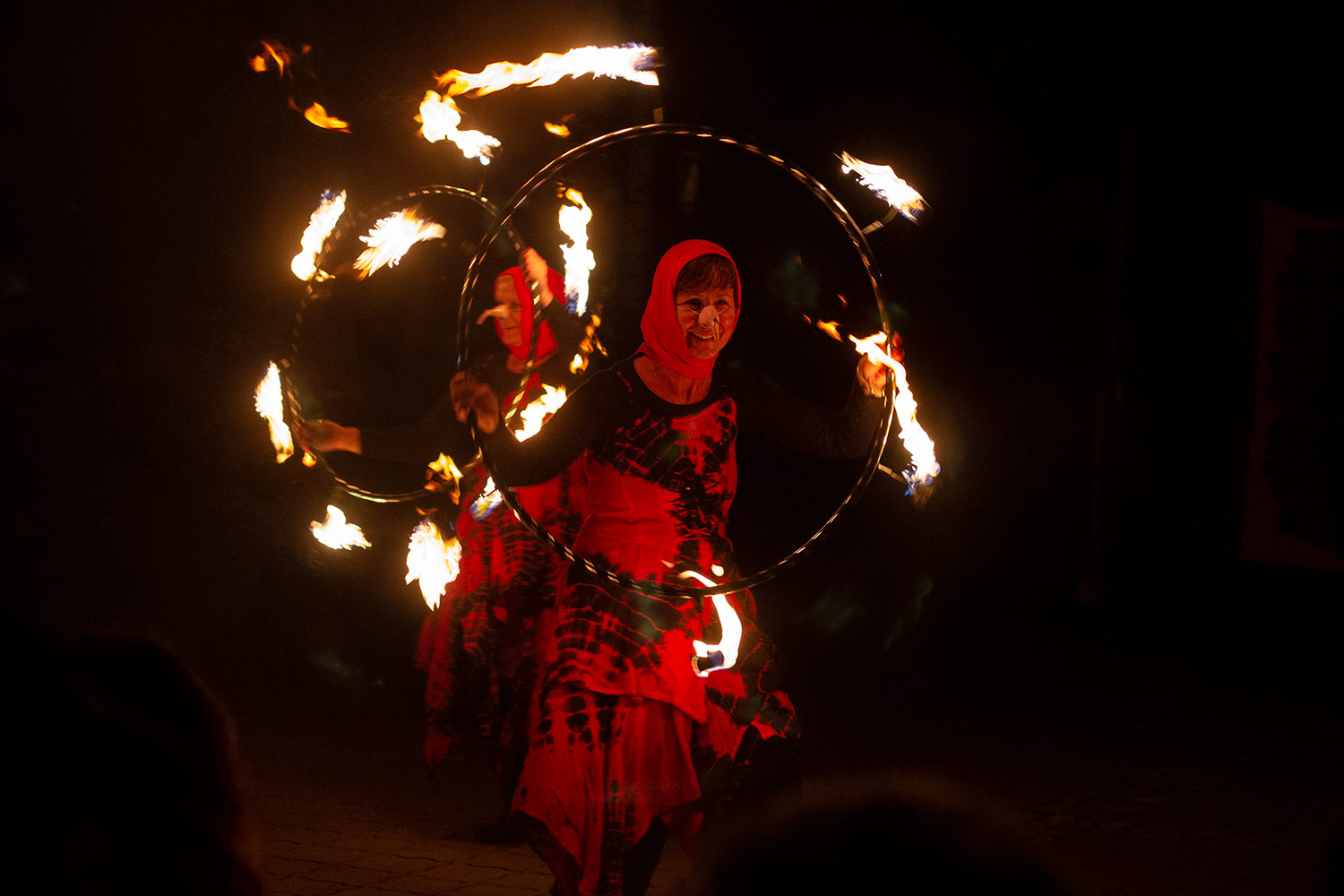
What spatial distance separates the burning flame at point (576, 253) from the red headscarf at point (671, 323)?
3.78 ft

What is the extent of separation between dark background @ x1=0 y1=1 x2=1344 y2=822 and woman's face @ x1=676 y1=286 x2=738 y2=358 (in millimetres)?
2943

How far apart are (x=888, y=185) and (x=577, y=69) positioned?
1.10 m

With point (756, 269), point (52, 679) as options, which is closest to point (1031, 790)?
point (756, 269)

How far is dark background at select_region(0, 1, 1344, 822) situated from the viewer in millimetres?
6855

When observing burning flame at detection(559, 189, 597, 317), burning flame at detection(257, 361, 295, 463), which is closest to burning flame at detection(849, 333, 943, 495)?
burning flame at detection(559, 189, 597, 317)

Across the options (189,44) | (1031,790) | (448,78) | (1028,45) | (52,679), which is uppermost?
(1028,45)

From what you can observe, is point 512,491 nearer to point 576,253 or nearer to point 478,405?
point 478,405

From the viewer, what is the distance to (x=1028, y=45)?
748 centimetres

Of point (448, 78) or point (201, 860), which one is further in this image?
point (448, 78)

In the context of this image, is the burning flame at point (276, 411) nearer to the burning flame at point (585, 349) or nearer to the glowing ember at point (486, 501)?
the glowing ember at point (486, 501)

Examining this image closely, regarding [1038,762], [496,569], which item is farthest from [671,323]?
[1038,762]

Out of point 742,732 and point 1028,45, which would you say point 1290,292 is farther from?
point 742,732

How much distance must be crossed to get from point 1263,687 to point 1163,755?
93.1 inches

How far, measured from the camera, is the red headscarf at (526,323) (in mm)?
4867
